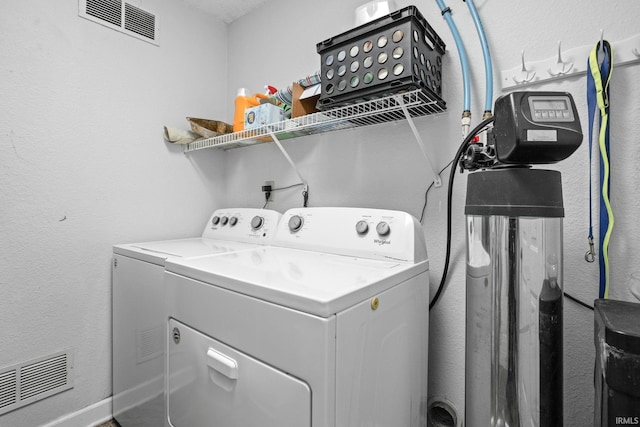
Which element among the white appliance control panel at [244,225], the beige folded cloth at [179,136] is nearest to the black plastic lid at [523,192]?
the white appliance control panel at [244,225]

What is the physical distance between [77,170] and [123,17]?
0.88m

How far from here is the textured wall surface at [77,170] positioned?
1390 mm

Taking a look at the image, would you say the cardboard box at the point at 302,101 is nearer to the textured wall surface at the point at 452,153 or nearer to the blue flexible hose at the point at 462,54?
the textured wall surface at the point at 452,153

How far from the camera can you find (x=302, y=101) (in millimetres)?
1439

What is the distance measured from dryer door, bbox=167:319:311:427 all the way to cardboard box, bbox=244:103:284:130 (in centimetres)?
100

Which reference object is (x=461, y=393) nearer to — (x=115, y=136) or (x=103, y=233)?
(x=103, y=233)

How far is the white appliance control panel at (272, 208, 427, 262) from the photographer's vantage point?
3.61ft

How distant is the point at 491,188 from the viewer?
0.75 m

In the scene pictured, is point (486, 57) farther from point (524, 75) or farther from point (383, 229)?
point (383, 229)

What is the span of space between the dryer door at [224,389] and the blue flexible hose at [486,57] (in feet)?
3.58

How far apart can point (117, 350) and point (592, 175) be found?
2.17m
